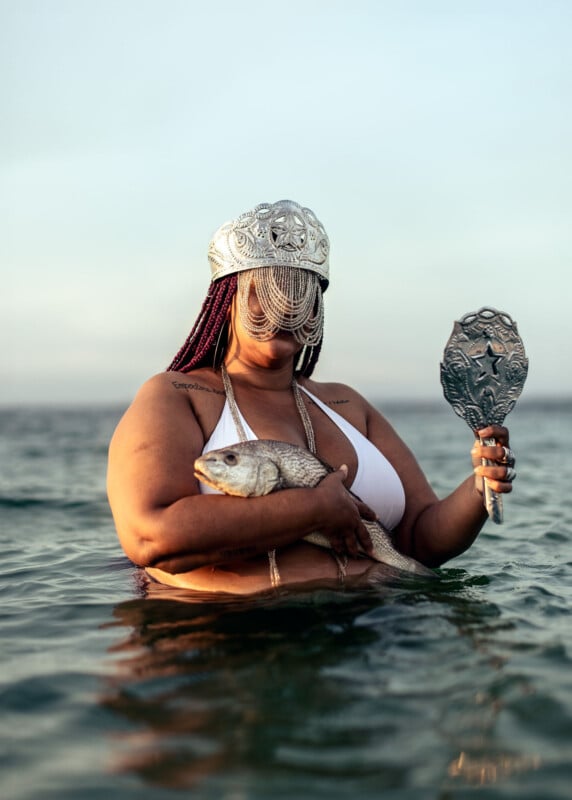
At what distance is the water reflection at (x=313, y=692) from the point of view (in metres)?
2.46

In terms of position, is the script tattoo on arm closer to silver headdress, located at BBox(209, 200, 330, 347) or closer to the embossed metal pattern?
silver headdress, located at BBox(209, 200, 330, 347)

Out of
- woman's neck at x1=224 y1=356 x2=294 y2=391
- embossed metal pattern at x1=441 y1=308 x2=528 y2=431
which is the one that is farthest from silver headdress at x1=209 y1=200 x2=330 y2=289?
embossed metal pattern at x1=441 y1=308 x2=528 y2=431

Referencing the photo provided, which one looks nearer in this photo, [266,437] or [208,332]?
[266,437]

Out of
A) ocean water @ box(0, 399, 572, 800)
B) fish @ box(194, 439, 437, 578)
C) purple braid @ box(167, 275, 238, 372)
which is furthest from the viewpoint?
purple braid @ box(167, 275, 238, 372)

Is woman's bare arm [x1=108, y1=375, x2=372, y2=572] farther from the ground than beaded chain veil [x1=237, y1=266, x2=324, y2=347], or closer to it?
closer to it

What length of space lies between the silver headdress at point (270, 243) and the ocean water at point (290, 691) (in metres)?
1.66

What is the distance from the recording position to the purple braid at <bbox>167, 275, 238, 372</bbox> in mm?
4767

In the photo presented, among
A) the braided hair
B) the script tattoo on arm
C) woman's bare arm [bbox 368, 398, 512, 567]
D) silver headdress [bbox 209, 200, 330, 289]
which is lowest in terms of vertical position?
woman's bare arm [bbox 368, 398, 512, 567]

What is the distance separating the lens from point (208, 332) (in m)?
4.86

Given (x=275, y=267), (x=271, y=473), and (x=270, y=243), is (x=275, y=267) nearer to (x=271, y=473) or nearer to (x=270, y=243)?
(x=270, y=243)

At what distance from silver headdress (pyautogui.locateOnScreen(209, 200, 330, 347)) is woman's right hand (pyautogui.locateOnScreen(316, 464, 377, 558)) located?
795mm

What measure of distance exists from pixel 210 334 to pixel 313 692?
7.68 ft

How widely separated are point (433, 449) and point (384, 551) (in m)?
18.4

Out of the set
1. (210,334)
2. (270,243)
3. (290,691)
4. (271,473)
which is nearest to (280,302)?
(270,243)
